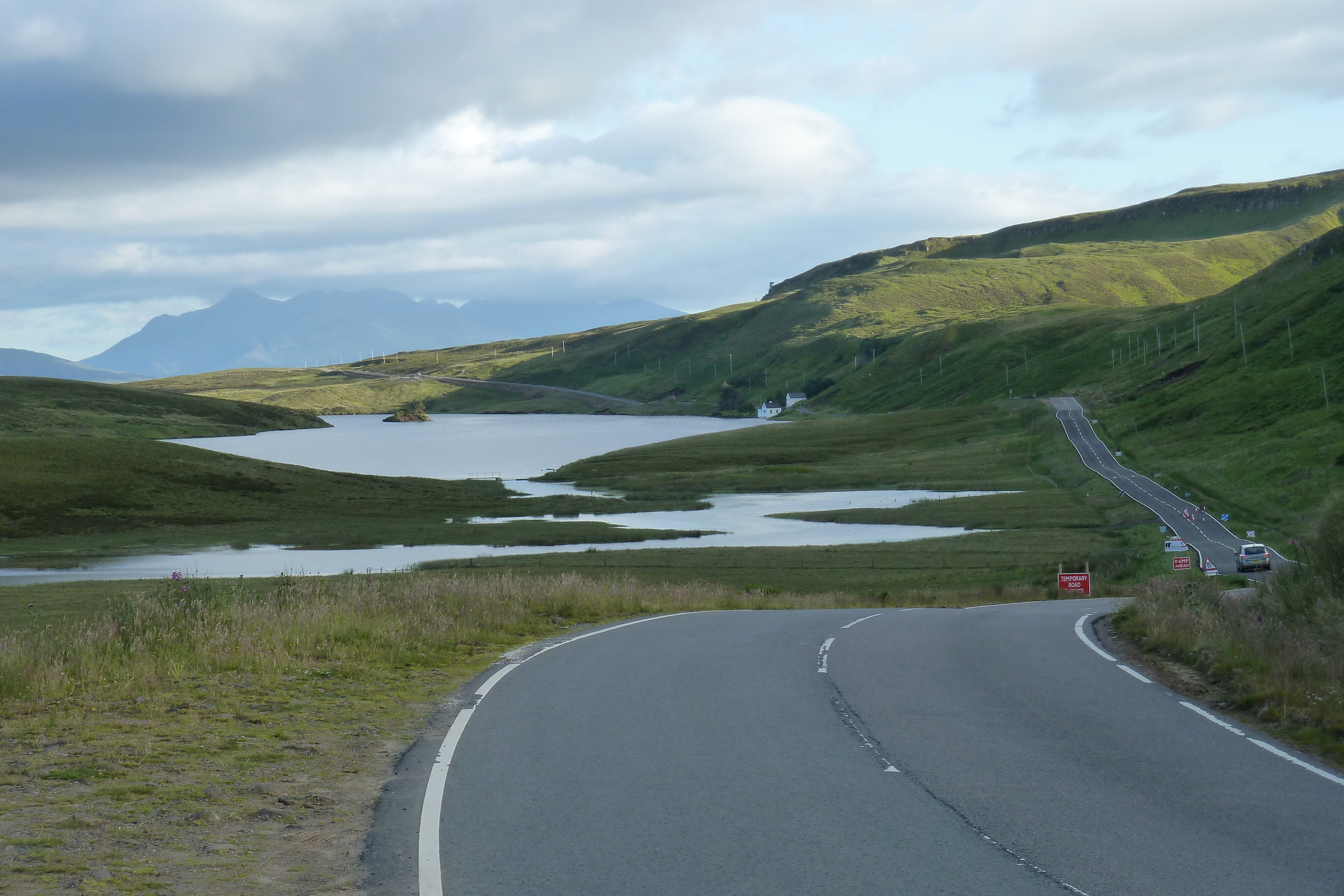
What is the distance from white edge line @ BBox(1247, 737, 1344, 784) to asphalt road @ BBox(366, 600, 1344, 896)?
48mm

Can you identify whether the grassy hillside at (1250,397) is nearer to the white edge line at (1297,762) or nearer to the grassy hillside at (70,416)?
the white edge line at (1297,762)

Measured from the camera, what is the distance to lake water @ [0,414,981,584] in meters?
54.3

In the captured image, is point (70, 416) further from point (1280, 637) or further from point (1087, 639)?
point (1280, 637)

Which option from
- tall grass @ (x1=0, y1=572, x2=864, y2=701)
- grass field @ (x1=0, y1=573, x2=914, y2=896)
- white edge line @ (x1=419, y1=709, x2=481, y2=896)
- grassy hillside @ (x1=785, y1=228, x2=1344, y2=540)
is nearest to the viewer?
white edge line @ (x1=419, y1=709, x2=481, y2=896)

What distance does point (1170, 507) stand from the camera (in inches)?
3098

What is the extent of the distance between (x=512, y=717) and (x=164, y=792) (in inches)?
168

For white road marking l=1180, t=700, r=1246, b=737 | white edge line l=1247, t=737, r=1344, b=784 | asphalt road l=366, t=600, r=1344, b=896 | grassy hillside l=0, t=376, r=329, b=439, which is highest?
grassy hillside l=0, t=376, r=329, b=439

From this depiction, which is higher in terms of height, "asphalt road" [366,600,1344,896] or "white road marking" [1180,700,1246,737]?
"asphalt road" [366,600,1344,896]

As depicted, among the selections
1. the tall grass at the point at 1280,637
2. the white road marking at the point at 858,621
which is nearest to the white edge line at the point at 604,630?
the white road marking at the point at 858,621

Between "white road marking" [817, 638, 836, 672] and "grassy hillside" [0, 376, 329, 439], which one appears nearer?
"white road marking" [817, 638, 836, 672]

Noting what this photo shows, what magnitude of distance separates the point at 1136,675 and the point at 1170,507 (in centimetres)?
6882

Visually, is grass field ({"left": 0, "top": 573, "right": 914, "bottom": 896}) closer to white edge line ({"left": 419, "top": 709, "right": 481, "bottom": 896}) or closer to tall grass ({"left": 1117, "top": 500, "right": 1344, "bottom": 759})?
white edge line ({"left": 419, "top": 709, "right": 481, "bottom": 896})

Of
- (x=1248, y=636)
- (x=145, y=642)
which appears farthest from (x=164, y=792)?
(x=1248, y=636)

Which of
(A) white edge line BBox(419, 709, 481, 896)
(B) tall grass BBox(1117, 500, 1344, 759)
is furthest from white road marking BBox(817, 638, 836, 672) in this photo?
(A) white edge line BBox(419, 709, 481, 896)
